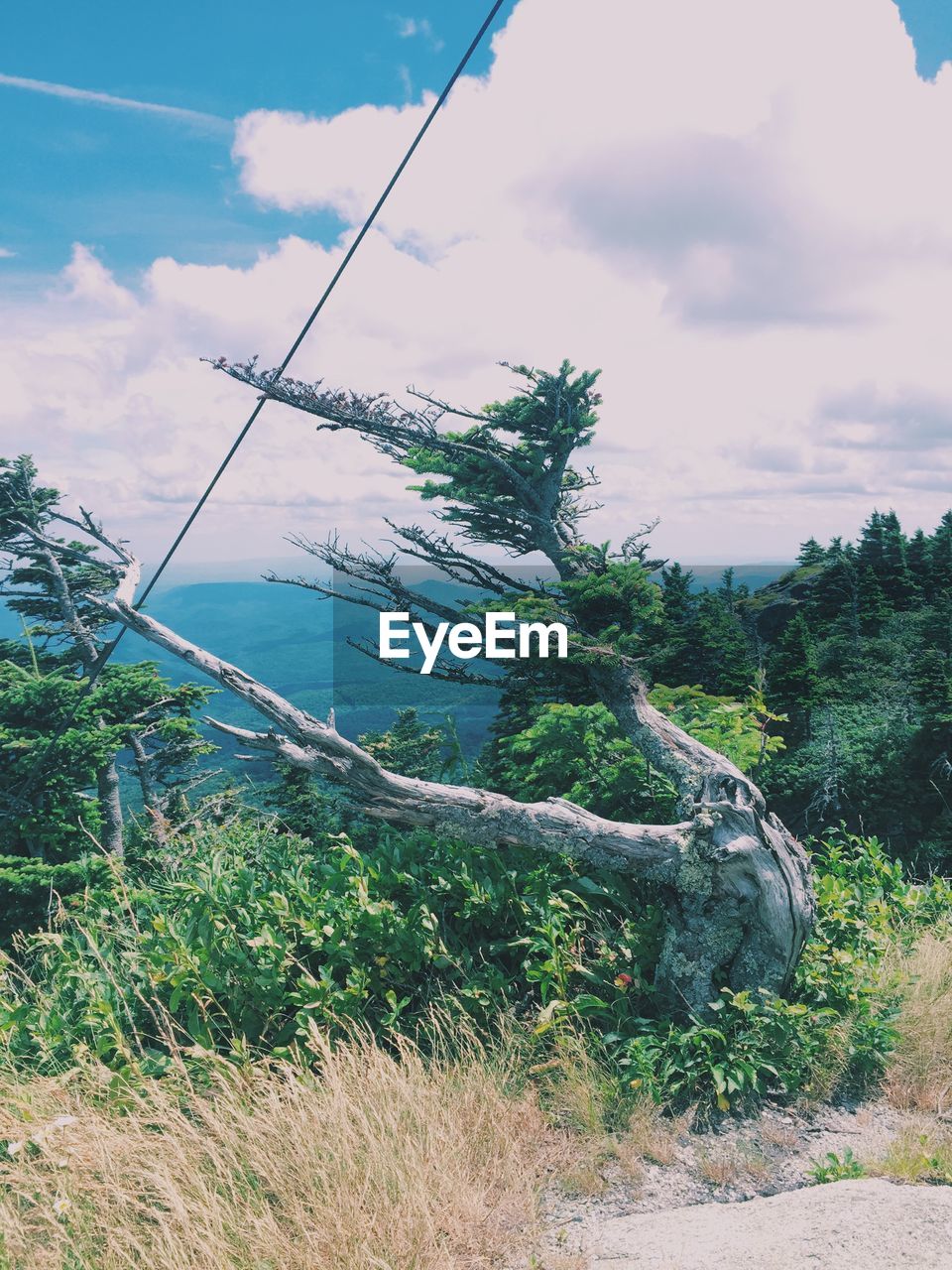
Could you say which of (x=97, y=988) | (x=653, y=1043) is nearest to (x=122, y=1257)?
(x=97, y=988)

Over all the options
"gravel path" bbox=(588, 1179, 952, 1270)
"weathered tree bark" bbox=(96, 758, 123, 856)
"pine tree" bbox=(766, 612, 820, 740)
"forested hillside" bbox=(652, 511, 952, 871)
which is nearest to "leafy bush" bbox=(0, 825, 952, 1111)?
"gravel path" bbox=(588, 1179, 952, 1270)

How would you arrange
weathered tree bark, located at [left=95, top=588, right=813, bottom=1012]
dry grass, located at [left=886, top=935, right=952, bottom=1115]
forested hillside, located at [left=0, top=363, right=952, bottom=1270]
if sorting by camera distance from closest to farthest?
forested hillside, located at [left=0, top=363, right=952, bottom=1270]
dry grass, located at [left=886, top=935, right=952, bottom=1115]
weathered tree bark, located at [left=95, top=588, right=813, bottom=1012]

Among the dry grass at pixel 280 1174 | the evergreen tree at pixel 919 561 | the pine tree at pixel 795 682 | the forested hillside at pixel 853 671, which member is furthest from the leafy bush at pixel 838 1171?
the evergreen tree at pixel 919 561

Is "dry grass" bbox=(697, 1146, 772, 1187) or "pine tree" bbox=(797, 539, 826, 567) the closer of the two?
"dry grass" bbox=(697, 1146, 772, 1187)

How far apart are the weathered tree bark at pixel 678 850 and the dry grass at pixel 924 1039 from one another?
619 mm

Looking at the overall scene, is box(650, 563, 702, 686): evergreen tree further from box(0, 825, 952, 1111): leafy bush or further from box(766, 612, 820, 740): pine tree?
box(0, 825, 952, 1111): leafy bush

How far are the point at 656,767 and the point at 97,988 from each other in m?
4.19

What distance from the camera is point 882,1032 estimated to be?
12.6ft

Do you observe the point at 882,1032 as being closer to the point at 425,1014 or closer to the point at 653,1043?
the point at 653,1043

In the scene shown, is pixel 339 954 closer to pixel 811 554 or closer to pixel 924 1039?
pixel 924 1039

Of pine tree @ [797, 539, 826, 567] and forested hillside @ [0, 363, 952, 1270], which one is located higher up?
pine tree @ [797, 539, 826, 567]

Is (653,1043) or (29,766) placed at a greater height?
(653,1043)

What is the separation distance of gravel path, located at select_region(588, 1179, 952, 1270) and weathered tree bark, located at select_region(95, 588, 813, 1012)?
1.09 metres

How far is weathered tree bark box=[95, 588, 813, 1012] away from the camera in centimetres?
403
